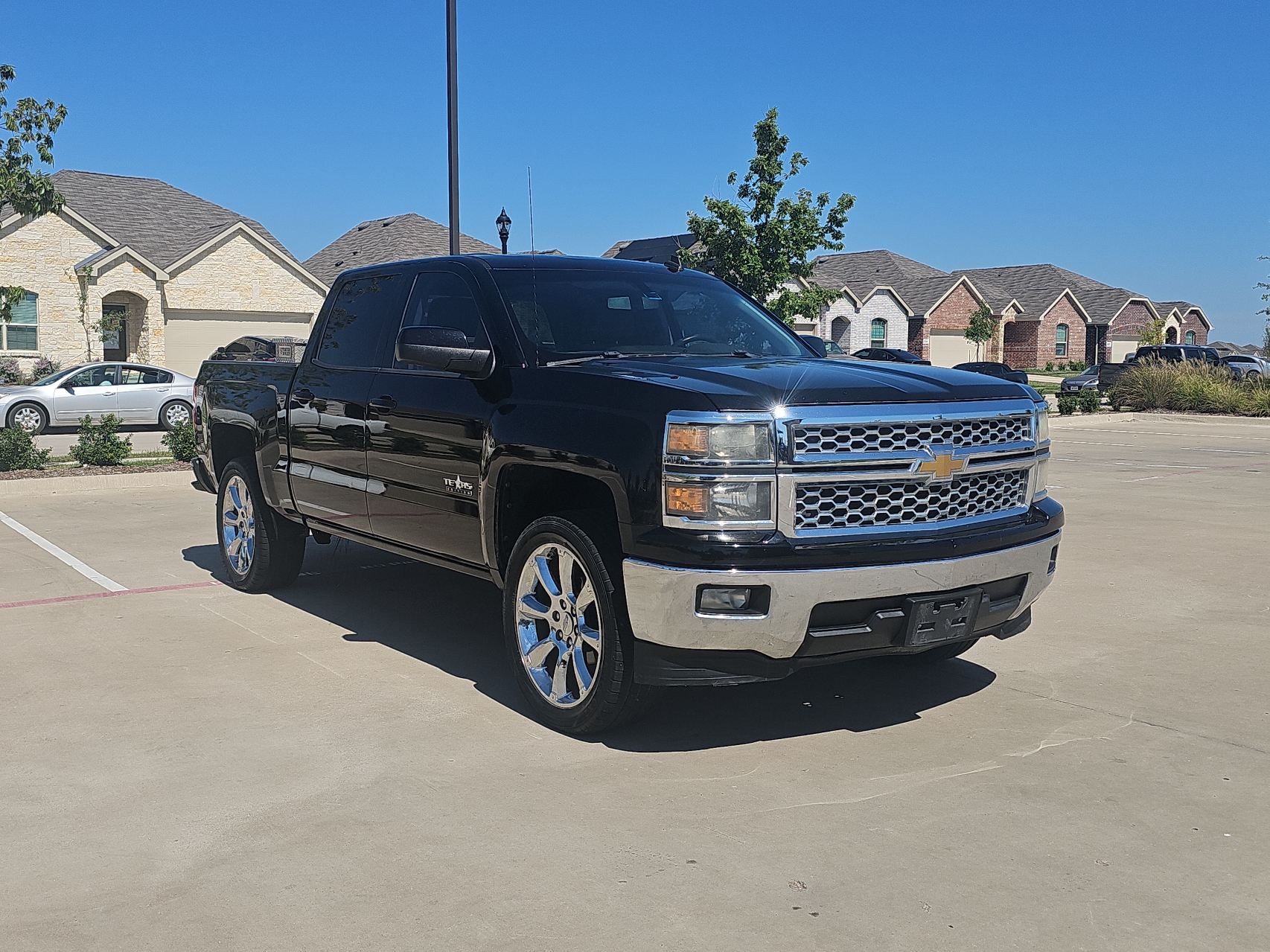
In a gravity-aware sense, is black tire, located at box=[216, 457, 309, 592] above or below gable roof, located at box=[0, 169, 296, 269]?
below

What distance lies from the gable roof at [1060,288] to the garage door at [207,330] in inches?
2058

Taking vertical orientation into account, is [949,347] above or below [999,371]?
above

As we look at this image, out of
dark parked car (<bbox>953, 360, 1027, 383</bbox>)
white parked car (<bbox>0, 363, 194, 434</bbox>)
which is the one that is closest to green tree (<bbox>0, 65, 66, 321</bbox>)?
white parked car (<bbox>0, 363, 194, 434</bbox>)

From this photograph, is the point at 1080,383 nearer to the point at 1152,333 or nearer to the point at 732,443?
the point at 1152,333

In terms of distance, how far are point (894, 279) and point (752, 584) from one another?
6594cm

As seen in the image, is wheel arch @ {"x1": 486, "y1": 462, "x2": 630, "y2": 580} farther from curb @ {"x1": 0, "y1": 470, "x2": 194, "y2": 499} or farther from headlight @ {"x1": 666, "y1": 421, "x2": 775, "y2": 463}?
curb @ {"x1": 0, "y1": 470, "x2": 194, "y2": 499}

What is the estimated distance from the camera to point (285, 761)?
188 inches

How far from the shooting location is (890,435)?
4672 millimetres

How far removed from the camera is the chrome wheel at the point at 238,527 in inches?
311

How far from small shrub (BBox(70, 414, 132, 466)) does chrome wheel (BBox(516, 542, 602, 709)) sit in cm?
1086

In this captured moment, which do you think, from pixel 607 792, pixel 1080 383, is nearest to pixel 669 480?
pixel 607 792

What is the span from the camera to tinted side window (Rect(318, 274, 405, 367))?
260 inches


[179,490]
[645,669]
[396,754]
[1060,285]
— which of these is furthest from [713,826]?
[1060,285]

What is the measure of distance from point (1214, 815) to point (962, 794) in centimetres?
83
